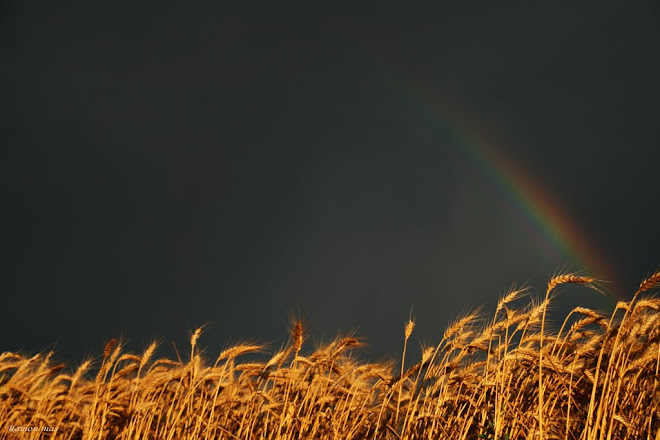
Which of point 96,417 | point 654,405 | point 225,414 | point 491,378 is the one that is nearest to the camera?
point 654,405

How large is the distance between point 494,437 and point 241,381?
11.5ft

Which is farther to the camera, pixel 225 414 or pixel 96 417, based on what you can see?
pixel 225 414

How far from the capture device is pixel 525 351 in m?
4.29

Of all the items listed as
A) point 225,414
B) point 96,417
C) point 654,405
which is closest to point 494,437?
point 654,405

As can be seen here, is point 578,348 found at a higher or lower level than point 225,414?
higher

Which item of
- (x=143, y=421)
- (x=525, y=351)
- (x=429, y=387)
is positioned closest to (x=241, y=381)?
(x=143, y=421)

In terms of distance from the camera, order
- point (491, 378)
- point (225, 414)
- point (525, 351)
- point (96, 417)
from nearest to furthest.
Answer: point (525, 351), point (491, 378), point (96, 417), point (225, 414)

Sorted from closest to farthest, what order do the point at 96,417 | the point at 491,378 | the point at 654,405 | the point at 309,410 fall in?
the point at 654,405
the point at 491,378
the point at 309,410
the point at 96,417

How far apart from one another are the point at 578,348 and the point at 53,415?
5958 millimetres

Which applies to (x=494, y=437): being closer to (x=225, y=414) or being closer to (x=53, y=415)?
(x=225, y=414)

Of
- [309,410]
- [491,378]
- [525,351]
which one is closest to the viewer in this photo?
[525,351]

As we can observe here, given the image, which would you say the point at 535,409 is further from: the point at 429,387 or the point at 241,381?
the point at 241,381

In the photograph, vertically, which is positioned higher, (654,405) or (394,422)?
(654,405)

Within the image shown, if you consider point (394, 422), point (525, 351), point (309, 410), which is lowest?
point (394, 422)
